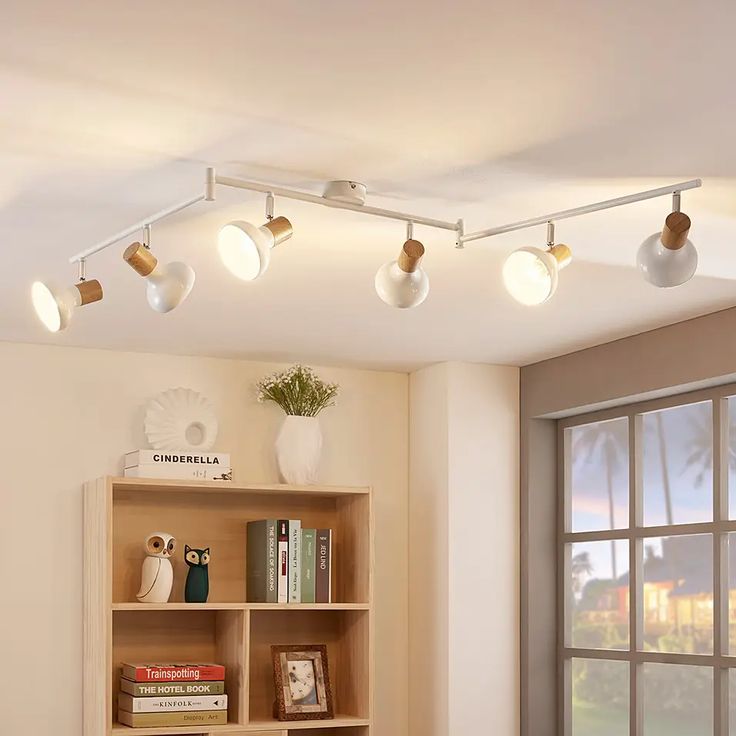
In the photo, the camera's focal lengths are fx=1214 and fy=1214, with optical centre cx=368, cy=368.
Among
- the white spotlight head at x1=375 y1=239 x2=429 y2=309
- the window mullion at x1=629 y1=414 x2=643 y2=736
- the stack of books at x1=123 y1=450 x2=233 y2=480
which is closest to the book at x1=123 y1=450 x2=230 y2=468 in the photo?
the stack of books at x1=123 y1=450 x2=233 y2=480

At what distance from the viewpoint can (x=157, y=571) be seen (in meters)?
4.53

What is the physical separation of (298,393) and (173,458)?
582mm

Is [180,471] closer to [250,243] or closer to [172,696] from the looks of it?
[172,696]

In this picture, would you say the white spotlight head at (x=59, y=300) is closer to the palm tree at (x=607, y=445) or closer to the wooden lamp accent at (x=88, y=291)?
the wooden lamp accent at (x=88, y=291)

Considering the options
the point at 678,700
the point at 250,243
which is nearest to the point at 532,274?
the point at 250,243

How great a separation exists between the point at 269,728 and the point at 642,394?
6.08ft

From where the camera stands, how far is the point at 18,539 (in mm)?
4562

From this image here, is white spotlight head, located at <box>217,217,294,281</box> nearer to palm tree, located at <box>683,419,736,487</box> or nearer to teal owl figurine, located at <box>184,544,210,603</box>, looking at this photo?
teal owl figurine, located at <box>184,544,210,603</box>

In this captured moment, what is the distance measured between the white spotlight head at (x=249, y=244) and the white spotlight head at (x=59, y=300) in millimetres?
512

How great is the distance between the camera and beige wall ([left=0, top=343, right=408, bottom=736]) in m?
4.53

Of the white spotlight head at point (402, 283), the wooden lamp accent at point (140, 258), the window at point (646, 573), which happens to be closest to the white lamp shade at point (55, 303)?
the wooden lamp accent at point (140, 258)

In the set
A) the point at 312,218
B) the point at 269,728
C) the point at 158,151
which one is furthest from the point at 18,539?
the point at 158,151

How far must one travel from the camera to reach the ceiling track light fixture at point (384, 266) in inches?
99.0

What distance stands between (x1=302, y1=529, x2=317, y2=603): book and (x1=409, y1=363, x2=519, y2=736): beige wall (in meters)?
0.56
